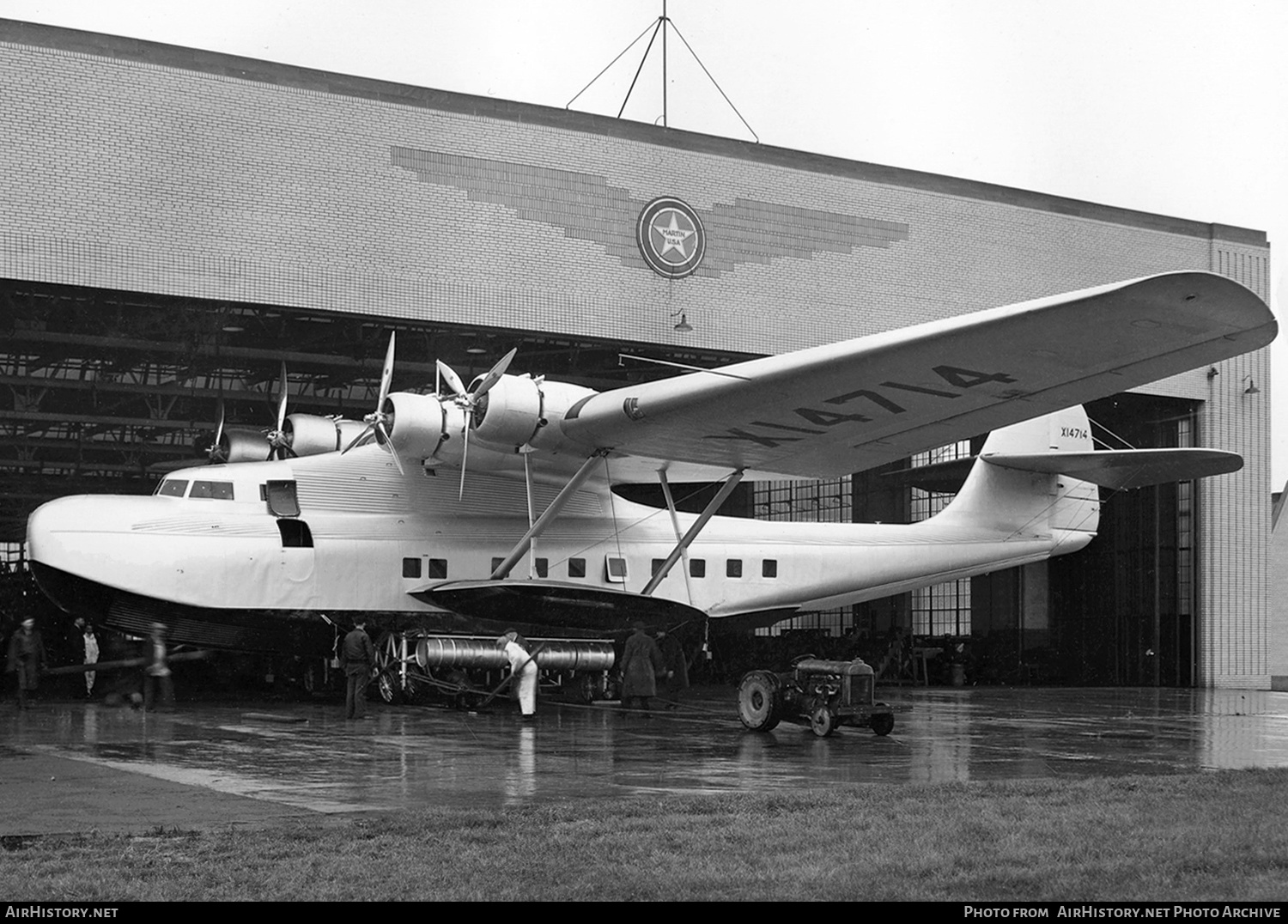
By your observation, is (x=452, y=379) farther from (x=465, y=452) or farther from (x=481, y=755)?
(x=481, y=755)

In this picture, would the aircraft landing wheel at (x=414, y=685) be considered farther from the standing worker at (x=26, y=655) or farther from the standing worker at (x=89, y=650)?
the standing worker at (x=89, y=650)

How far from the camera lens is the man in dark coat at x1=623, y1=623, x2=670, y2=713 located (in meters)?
18.3

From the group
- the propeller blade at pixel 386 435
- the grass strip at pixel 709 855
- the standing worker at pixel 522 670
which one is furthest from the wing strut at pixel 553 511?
the grass strip at pixel 709 855

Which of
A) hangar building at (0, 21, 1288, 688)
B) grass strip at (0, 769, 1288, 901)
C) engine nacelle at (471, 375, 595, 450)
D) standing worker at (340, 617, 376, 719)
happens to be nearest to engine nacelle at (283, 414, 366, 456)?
hangar building at (0, 21, 1288, 688)

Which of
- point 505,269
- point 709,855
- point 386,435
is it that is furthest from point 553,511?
point 709,855

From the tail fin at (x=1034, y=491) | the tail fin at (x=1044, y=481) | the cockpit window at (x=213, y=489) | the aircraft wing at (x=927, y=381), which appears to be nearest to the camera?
the aircraft wing at (x=927, y=381)

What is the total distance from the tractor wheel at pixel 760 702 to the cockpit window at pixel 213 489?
7.81 m

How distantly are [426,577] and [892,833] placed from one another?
1256cm

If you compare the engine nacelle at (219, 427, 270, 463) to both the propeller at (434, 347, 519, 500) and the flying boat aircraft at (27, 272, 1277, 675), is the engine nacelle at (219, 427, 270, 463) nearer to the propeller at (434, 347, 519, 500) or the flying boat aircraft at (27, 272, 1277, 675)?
the flying boat aircraft at (27, 272, 1277, 675)

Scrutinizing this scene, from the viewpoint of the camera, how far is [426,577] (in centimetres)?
1931

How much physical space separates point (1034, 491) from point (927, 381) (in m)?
8.80

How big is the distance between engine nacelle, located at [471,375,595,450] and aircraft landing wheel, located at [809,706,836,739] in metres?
5.54

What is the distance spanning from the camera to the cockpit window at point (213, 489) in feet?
61.0

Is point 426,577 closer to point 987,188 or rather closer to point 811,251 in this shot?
point 811,251
